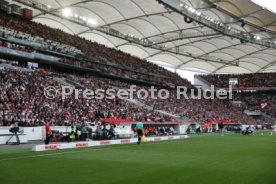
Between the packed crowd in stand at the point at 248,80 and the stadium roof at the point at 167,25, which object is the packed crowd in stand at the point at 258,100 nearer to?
the packed crowd in stand at the point at 248,80

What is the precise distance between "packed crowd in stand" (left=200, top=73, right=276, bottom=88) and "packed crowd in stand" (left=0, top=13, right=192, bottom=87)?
59.2 ft

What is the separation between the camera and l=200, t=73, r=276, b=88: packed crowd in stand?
291ft

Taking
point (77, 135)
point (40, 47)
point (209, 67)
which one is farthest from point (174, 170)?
point (209, 67)

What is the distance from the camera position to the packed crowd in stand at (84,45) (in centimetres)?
4550

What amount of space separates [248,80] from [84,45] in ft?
168

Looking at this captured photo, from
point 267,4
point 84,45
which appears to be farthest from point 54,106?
point 267,4

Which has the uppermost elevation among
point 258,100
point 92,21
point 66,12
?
point 66,12

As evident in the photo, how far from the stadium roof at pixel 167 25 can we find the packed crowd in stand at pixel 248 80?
9202 millimetres

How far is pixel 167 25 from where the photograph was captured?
56219mm

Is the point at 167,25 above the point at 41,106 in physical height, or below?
above

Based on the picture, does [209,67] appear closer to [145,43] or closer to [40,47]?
[145,43]

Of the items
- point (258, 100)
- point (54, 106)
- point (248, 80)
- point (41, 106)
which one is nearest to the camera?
point (41, 106)

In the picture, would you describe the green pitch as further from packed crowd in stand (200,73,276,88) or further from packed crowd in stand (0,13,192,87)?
packed crowd in stand (200,73,276,88)

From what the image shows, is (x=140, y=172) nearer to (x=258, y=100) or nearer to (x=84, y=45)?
(x=84, y=45)
